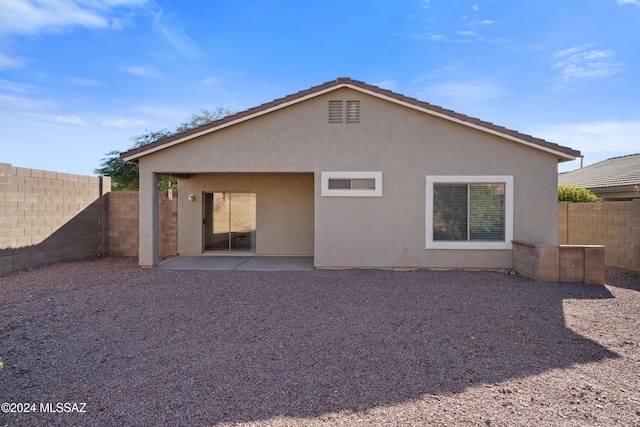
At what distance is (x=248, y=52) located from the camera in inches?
621

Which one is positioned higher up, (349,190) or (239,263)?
(349,190)

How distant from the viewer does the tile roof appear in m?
16.9

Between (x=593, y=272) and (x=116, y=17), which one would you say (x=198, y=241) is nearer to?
(x=116, y=17)

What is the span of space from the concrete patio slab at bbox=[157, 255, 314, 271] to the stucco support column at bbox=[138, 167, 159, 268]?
522mm

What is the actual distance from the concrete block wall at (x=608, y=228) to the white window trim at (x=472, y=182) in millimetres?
3815

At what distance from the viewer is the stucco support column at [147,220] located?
10617 mm

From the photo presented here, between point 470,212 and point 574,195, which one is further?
point 574,195

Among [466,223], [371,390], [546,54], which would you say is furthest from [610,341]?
[546,54]

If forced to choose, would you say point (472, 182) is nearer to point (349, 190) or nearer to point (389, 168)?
point (389, 168)

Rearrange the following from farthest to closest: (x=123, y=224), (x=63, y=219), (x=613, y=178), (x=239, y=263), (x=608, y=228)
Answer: (x=613, y=178) < (x=123, y=224) < (x=63, y=219) < (x=239, y=263) < (x=608, y=228)

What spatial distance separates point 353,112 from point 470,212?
4.53m

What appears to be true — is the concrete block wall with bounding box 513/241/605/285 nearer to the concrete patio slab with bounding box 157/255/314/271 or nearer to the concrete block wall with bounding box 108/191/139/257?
the concrete patio slab with bounding box 157/255/314/271

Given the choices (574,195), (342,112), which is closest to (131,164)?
(342,112)

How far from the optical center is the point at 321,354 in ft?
15.1
